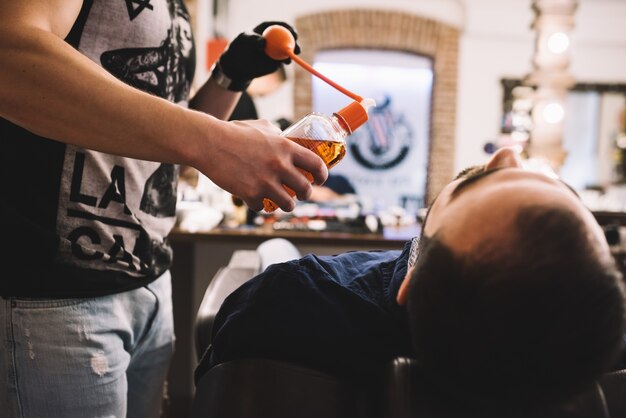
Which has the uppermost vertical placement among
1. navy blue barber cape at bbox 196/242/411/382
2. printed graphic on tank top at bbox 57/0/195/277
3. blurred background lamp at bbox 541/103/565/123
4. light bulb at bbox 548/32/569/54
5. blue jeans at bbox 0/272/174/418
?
light bulb at bbox 548/32/569/54

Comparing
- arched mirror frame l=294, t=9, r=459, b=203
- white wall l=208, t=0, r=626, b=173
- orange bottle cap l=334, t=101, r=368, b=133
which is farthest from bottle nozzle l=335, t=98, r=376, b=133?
white wall l=208, t=0, r=626, b=173

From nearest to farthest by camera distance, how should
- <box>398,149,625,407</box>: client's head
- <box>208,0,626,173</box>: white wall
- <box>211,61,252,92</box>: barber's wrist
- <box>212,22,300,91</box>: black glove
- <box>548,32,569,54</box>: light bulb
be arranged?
<box>398,149,625,407</box>: client's head < <box>212,22,300,91</box>: black glove < <box>211,61,252,92</box>: barber's wrist < <box>548,32,569,54</box>: light bulb < <box>208,0,626,173</box>: white wall

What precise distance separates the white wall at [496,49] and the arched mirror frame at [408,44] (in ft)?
0.44

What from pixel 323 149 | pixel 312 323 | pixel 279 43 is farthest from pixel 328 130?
pixel 312 323

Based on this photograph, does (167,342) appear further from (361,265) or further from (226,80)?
(226,80)

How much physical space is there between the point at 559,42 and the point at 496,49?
3007 millimetres

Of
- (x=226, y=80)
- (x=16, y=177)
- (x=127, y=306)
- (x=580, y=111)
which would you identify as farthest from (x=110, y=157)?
(x=580, y=111)

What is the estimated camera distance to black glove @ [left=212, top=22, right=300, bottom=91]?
1038 millimetres

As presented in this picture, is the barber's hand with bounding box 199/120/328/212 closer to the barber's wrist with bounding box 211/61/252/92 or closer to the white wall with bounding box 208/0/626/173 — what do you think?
the barber's wrist with bounding box 211/61/252/92

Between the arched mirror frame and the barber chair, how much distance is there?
5.20 m

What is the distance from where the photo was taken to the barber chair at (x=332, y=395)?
0.56 m

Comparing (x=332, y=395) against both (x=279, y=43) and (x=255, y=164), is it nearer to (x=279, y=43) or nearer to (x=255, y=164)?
(x=255, y=164)

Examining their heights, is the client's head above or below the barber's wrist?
below

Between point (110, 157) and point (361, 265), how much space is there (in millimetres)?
476
